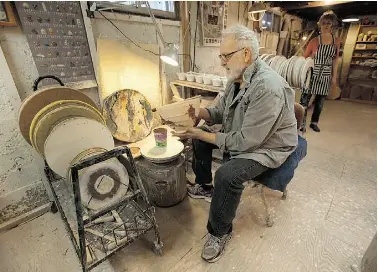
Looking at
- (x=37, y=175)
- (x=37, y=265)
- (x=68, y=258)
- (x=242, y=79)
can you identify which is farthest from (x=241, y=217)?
A: (x=37, y=175)

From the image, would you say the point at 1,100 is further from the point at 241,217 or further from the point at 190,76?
the point at 241,217

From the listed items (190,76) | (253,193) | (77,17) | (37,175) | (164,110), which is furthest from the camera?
(190,76)

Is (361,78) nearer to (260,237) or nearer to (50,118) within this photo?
(260,237)

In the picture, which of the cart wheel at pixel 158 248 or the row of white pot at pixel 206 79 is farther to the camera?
the row of white pot at pixel 206 79

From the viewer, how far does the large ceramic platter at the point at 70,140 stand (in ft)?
4.27

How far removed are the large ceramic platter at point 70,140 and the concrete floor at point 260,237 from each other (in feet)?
2.46

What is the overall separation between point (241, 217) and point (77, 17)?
223cm

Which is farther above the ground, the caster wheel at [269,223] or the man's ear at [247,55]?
the man's ear at [247,55]

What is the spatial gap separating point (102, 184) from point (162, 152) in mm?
663

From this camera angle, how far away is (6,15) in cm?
146

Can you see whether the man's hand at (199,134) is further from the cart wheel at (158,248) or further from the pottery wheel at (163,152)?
the cart wheel at (158,248)

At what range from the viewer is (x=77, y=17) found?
1.77 meters

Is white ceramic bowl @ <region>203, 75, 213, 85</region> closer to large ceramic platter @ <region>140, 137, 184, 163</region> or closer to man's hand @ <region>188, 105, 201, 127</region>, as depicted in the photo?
man's hand @ <region>188, 105, 201, 127</region>

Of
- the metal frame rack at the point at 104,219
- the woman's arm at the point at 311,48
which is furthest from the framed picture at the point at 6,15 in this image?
the woman's arm at the point at 311,48
